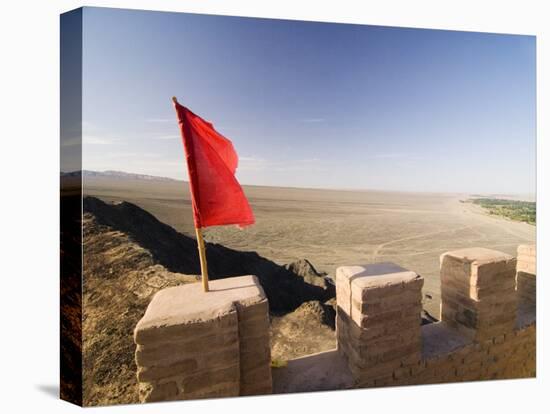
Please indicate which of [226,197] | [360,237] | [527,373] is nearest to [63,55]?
[226,197]

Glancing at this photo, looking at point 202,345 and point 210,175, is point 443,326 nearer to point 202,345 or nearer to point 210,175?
point 202,345

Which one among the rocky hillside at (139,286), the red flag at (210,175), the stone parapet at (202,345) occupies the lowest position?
the rocky hillside at (139,286)

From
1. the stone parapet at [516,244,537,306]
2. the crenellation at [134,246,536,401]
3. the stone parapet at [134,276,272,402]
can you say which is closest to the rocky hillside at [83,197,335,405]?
the stone parapet at [134,276,272,402]

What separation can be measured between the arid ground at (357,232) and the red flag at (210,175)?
770 cm

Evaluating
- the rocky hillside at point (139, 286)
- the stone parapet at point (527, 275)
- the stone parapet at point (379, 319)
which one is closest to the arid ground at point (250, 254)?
the rocky hillside at point (139, 286)

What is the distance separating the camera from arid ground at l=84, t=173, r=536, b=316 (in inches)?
553

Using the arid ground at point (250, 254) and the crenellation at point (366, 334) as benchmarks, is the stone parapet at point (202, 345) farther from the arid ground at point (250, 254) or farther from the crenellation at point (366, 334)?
the arid ground at point (250, 254)

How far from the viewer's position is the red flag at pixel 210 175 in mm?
3295

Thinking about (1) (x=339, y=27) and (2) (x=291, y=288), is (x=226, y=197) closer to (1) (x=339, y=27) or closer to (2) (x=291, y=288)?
(1) (x=339, y=27)

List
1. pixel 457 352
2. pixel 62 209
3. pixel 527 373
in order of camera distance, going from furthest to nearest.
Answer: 1. pixel 527 373
2. pixel 457 352
3. pixel 62 209

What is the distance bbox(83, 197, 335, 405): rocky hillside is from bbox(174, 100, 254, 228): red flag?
5.77 feet

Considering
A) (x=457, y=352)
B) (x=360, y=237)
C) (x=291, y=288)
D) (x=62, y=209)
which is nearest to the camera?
(x=62, y=209)

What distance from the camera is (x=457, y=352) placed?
3926mm

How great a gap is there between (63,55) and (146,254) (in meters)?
6.47
